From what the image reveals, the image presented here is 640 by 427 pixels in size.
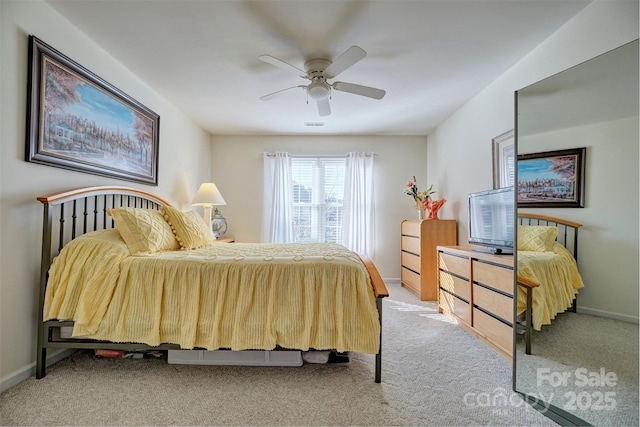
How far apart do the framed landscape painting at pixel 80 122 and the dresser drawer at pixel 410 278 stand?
3547mm

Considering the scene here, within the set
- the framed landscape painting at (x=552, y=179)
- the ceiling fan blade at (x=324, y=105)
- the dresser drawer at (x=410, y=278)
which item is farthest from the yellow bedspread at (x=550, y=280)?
the dresser drawer at (x=410, y=278)

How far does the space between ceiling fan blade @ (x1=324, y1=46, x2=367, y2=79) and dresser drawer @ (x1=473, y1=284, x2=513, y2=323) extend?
2058 mm

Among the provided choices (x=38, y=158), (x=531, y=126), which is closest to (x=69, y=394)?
(x=38, y=158)

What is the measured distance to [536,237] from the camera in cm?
160

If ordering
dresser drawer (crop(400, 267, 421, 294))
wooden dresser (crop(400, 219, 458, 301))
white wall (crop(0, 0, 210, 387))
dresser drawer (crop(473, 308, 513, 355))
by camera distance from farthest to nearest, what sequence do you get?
dresser drawer (crop(400, 267, 421, 294)), wooden dresser (crop(400, 219, 458, 301)), dresser drawer (crop(473, 308, 513, 355)), white wall (crop(0, 0, 210, 387))

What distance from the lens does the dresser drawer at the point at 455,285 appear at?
266 centimetres

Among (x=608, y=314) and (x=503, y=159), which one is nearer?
(x=608, y=314)

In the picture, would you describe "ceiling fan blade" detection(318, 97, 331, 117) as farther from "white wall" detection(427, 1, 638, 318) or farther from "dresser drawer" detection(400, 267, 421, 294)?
"dresser drawer" detection(400, 267, 421, 294)

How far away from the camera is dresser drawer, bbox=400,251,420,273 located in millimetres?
3849

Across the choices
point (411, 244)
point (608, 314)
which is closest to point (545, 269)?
point (608, 314)

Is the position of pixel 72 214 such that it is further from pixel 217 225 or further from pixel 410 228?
pixel 410 228

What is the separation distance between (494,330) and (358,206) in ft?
8.88

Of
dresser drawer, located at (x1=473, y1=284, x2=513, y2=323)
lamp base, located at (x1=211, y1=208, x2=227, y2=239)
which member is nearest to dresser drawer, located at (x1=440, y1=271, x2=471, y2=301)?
dresser drawer, located at (x1=473, y1=284, x2=513, y2=323)

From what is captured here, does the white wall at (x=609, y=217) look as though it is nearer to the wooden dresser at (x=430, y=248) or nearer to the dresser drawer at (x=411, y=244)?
the wooden dresser at (x=430, y=248)
